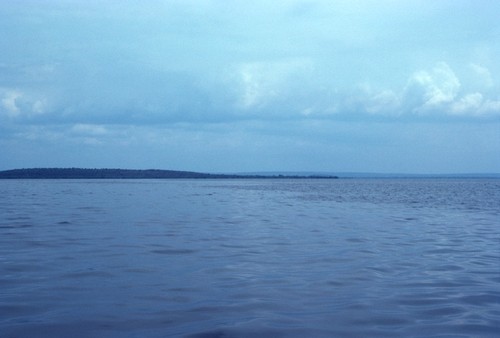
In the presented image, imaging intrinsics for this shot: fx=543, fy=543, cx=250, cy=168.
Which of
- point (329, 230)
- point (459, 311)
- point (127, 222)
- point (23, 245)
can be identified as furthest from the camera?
point (127, 222)

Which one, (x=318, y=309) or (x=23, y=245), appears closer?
(x=318, y=309)

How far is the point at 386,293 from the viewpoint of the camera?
11.1 meters

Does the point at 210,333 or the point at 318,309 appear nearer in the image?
the point at 210,333

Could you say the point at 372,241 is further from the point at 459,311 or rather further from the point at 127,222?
the point at 127,222

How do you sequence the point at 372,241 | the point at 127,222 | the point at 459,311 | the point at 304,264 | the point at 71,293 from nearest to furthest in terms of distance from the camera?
the point at 459,311
the point at 71,293
the point at 304,264
the point at 372,241
the point at 127,222

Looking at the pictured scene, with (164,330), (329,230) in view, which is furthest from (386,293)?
(329,230)

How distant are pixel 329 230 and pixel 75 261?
1127cm

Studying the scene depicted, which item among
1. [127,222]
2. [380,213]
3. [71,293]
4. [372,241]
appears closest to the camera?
[71,293]

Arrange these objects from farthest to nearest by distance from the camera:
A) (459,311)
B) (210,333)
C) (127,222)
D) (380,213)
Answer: (380,213)
(127,222)
(459,311)
(210,333)

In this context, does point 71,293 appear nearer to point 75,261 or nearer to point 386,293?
point 75,261

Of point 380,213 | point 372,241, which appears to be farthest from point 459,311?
point 380,213

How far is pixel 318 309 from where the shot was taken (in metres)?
9.89

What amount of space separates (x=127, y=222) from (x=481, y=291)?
683 inches

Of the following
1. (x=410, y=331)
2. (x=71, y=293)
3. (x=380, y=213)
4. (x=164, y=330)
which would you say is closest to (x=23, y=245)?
(x=71, y=293)
